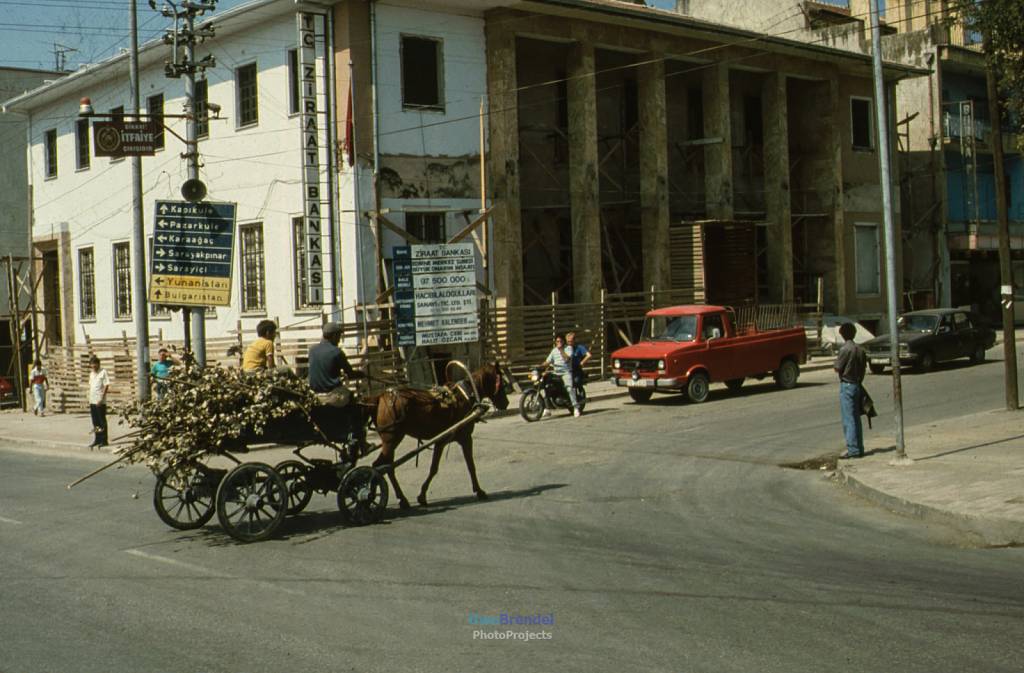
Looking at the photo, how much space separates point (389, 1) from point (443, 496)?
55.2 feet

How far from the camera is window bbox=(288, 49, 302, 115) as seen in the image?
92.1ft

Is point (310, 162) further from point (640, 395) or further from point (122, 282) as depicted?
point (122, 282)

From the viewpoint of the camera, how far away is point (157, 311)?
33844mm

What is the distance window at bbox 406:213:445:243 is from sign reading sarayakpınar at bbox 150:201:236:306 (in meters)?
7.47

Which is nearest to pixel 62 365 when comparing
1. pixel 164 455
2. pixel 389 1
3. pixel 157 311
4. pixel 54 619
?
pixel 157 311

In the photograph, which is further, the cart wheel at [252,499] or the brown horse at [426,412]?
the brown horse at [426,412]

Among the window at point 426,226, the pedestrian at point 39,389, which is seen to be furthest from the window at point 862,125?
the pedestrian at point 39,389

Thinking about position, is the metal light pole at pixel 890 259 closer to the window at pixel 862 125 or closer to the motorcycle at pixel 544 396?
the motorcycle at pixel 544 396

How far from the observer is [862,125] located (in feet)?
131

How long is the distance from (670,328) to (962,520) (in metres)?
14.3

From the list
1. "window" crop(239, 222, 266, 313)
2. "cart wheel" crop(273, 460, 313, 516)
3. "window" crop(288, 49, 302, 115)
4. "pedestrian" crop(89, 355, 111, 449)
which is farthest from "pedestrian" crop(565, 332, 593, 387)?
"cart wheel" crop(273, 460, 313, 516)

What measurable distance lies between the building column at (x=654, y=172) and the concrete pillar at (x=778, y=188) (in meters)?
5.20

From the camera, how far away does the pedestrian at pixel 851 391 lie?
15594mm

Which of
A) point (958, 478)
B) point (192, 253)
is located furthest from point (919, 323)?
point (192, 253)
